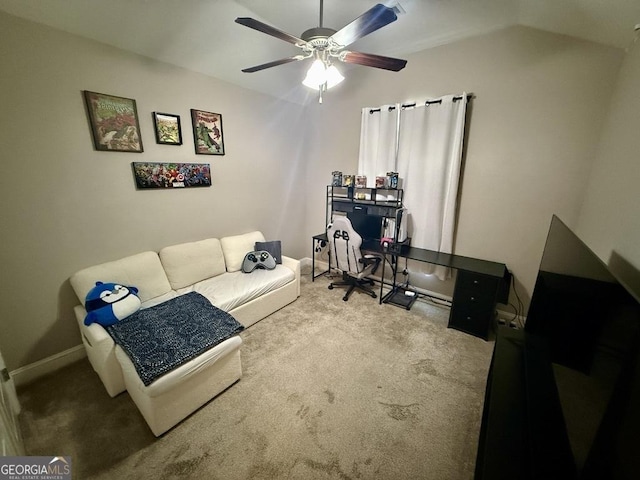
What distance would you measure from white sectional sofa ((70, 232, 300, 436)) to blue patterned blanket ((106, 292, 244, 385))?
54mm

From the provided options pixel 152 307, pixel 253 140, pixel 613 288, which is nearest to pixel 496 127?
pixel 613 288

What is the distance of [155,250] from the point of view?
2561 mm

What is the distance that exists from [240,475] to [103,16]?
10.4 ft

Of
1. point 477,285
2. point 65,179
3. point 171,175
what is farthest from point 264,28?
point 477,285

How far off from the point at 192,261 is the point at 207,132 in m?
1.44

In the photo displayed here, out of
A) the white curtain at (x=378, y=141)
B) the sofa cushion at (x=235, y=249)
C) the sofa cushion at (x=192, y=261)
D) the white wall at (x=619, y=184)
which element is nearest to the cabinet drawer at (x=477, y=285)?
the white wall at (x=619, y=184)

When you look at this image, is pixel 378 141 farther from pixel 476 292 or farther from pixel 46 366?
pixel 46 366

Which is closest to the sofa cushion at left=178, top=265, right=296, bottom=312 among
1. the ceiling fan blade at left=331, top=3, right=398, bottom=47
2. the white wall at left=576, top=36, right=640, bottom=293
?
the ceiling fan blade at left=331, top=3, right=398, bottom=47

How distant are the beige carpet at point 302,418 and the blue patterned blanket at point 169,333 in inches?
17.6

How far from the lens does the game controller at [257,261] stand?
297 cm

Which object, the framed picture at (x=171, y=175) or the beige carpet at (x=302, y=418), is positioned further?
the framed picture at (x=171, y=175)

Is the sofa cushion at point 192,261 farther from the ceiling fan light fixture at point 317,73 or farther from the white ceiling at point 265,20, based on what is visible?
the ceiling fan light fixture at point 317,73

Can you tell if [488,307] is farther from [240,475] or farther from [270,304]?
[240,475]

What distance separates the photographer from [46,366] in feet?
6.53
